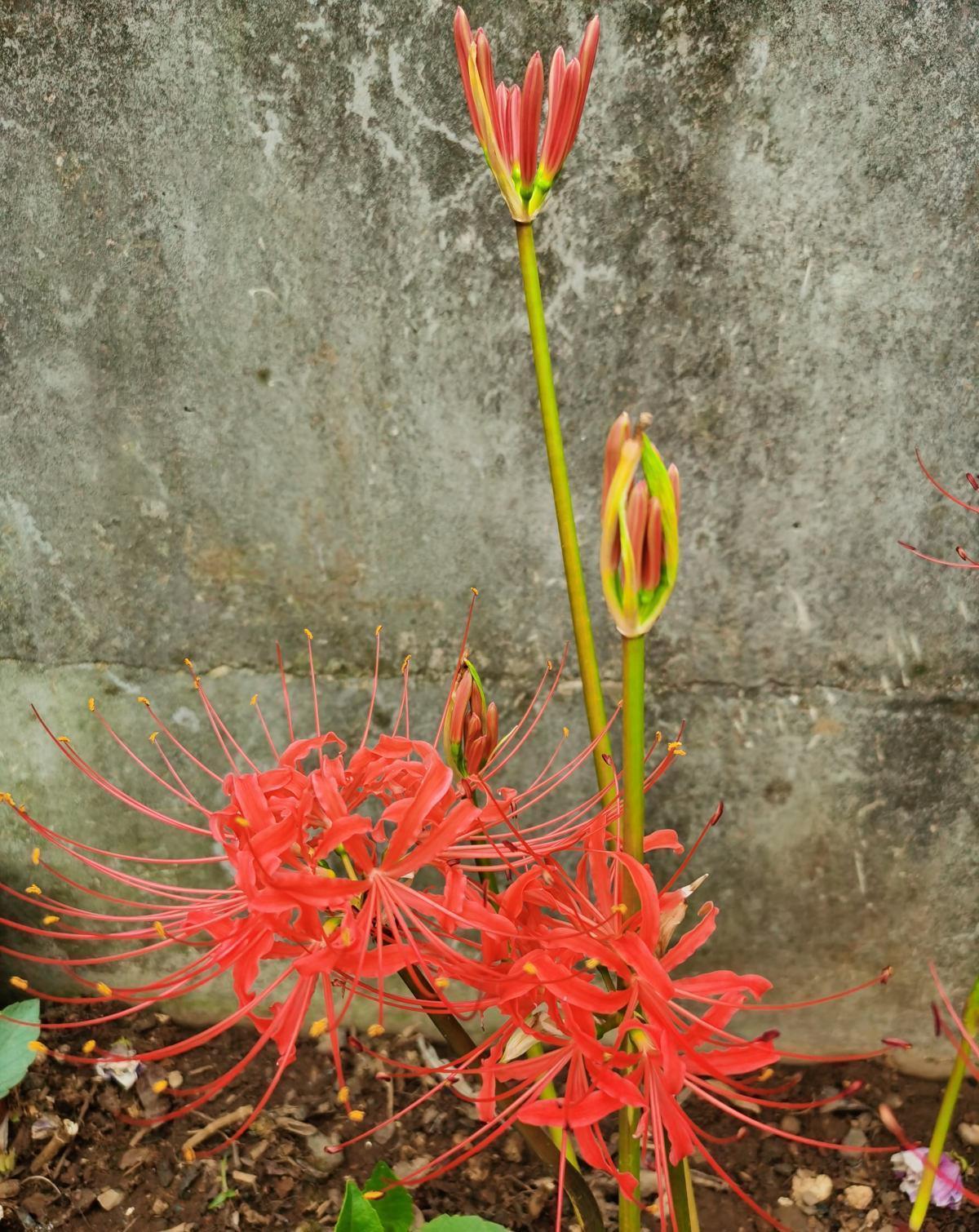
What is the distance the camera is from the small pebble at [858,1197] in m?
1.56

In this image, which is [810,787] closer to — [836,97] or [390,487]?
[390,487]

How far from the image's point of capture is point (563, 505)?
96 cm

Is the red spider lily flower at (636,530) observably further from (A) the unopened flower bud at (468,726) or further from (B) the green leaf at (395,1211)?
(B) the green leaf at (395,1211)

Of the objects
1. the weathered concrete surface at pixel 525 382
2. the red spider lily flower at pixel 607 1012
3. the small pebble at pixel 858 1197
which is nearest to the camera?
the red spider lily flower at pixel 607 1012

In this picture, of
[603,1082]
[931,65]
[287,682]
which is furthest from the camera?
[287,682]

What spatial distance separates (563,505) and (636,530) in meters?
0.23

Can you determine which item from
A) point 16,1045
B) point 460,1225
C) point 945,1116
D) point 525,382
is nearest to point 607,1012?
point 460,1225

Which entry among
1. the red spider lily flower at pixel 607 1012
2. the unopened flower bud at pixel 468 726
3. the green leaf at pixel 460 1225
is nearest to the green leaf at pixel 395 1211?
the green leaf at pixel 460 1225

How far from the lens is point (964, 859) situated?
1.68 metres

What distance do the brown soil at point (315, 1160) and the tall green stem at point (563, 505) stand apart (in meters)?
0.94

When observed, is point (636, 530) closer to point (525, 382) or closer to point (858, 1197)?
point (525, 382)

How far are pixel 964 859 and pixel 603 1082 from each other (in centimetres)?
105

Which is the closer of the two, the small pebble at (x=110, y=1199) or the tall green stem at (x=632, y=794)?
the tall green stem at (x=632, y=794)

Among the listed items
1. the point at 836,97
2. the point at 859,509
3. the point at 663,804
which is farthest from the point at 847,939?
the point at 836,97
